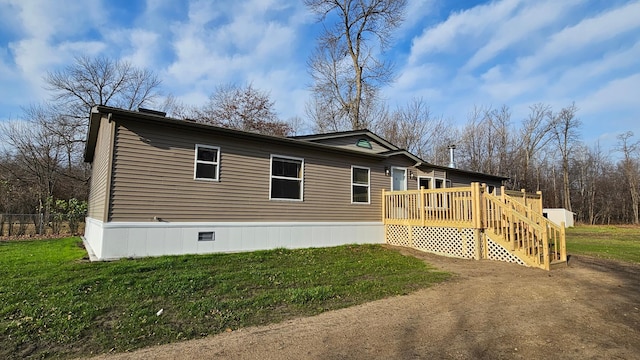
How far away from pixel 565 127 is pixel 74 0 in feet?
129

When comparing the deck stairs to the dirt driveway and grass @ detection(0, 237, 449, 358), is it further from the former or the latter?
grass @ detection(0, 237, 449, 358)

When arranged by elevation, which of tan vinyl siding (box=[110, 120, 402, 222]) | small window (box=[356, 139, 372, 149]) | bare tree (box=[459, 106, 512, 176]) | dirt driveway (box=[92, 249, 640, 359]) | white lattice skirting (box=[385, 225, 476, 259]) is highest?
bare tree (box=[459, 106, 512, 176])

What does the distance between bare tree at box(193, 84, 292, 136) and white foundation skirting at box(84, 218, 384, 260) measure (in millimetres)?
17054

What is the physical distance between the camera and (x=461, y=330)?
12.7ft

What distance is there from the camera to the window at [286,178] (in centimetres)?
963

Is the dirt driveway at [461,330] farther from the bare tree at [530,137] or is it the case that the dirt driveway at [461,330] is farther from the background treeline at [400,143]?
the bare tree at [530,137]

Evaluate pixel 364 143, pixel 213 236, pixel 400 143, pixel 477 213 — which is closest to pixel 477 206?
pixel 477 213

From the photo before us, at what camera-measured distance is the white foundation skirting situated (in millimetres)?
7176

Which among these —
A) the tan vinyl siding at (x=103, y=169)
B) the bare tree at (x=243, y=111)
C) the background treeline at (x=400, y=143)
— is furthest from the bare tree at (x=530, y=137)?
the tan vinyl siding at (x=103, y=169)

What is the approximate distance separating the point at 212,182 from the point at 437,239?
6.70 meters

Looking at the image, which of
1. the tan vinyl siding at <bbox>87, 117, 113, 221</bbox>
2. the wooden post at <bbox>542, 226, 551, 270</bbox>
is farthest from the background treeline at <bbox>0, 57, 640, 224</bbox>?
the wooden post at <bbox>542, 226, 551, 270</bbox>

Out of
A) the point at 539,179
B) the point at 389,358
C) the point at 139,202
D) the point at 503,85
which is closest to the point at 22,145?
the point at 139,202

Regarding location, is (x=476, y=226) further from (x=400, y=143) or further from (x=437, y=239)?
(x=400, y=143)

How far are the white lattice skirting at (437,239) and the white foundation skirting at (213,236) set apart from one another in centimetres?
101
